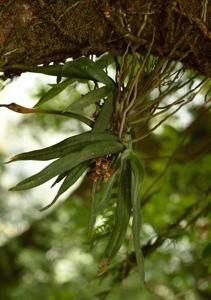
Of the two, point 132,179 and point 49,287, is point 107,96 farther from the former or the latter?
point 49,287

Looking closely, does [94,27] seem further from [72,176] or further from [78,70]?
[72,176]

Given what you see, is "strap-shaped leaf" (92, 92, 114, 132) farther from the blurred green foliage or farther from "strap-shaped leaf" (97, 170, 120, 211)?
the blurred green foliage

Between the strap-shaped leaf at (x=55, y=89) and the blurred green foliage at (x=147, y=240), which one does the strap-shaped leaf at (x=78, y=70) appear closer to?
the strap-shaped leaf at (x=55, y=89)

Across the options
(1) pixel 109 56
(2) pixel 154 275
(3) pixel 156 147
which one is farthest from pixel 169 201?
(1) pixel 109 56

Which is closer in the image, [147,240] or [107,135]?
[107,135]

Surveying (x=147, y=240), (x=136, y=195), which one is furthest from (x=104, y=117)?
(x=147, y=240)

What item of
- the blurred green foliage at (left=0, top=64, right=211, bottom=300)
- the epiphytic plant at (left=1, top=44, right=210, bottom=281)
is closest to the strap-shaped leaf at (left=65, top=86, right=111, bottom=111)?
the epiphytic plant at (left=1, top=44, right=210, bottom=281)

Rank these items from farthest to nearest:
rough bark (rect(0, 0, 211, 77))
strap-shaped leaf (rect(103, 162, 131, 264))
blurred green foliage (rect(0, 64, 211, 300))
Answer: blurred green foliage (rect(0, 64, 211, 300)), strap-shaped leaf (rect(103, 162, 131, 264)), rough bark (rect(0, 0, 211, 77))
